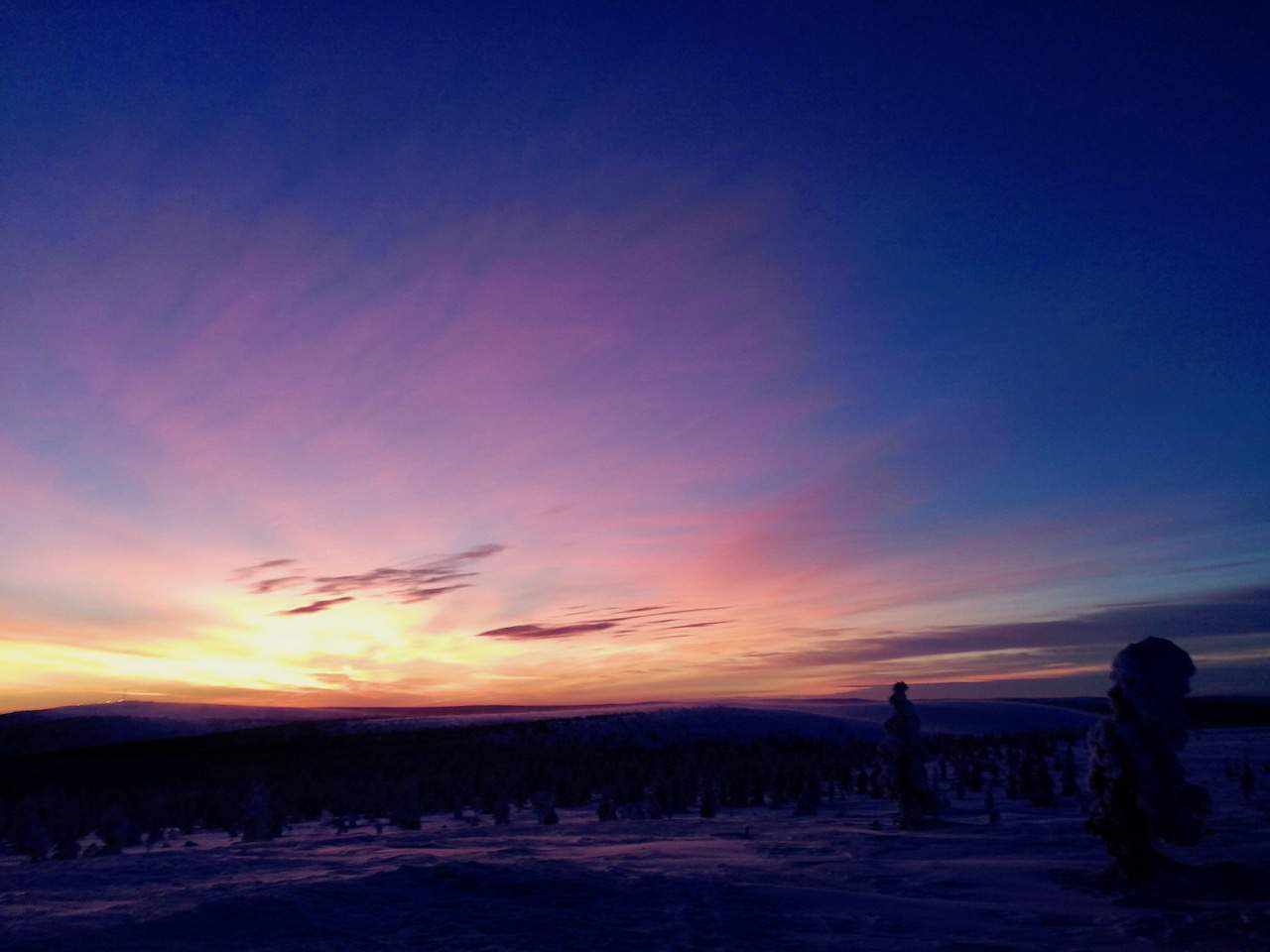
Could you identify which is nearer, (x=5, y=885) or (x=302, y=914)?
(x=302, y=914)

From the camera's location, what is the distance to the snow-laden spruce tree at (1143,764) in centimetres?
1241

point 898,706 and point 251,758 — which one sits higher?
point 898,706

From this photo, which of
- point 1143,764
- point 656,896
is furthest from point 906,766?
point 656,896

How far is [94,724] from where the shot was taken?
10744 cm

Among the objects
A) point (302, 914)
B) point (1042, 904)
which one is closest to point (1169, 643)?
point (1042, 904)

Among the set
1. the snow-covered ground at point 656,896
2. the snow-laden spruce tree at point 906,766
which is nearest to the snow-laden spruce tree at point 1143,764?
the snow-covered ground at point 656,896

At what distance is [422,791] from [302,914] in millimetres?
21416

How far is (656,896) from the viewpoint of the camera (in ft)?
38.4

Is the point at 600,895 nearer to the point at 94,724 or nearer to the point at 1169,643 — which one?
the point at 1169,643

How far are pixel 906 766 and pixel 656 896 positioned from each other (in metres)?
10.2

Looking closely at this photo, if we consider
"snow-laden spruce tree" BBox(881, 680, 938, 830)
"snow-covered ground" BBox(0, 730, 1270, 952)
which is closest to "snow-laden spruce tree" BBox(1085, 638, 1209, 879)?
"snow-covered ground" BBox(0, 730, 1270, 952)

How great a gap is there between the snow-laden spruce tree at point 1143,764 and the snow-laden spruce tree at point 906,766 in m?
6.63

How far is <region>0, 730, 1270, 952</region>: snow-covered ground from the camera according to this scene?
9.70 meters

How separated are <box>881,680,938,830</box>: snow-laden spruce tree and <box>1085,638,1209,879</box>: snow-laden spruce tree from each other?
663 centimetres
